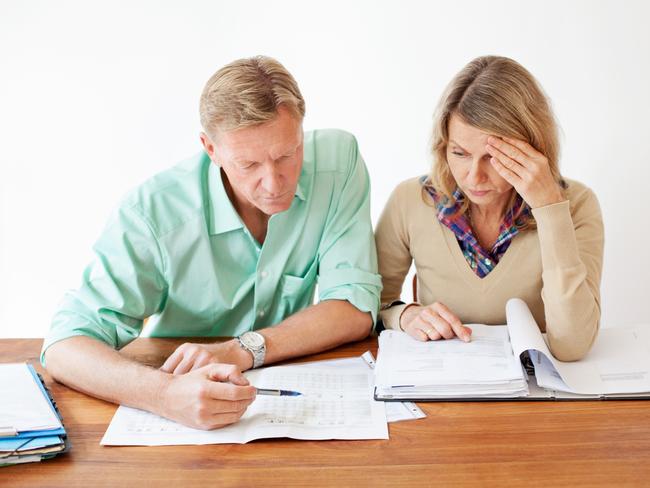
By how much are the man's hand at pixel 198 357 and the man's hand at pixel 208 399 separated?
0.35 ft

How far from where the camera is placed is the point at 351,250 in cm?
204

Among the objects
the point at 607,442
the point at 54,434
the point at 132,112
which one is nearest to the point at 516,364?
the point at 607,442

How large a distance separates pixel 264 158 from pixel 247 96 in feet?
0.46

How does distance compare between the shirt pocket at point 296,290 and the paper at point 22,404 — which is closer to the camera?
the paper at point 22,404

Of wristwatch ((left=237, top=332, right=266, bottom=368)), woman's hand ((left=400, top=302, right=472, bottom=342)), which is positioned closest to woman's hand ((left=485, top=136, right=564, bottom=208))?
woman's hand ((left=400, top=302, right=472, bottom=342))

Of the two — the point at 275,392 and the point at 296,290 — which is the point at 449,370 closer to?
the point at 275,392

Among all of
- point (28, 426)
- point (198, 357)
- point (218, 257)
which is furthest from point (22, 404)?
point (218, 257)

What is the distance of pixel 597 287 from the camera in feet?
6.45

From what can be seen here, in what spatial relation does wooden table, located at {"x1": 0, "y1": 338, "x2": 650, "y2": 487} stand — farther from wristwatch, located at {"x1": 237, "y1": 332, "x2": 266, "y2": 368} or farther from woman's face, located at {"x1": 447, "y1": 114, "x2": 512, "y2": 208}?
woman's face, located at {"x1": 447, "y1": 114, "x2": 512, "y2": 208}

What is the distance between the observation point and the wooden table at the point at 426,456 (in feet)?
4.35

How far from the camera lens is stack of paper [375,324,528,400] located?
161cm

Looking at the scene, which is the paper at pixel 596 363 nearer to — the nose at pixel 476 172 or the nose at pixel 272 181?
the nose at pixel 476 172

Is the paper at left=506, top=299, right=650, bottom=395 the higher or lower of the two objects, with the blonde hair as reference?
lower

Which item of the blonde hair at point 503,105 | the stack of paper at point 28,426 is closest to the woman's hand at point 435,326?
the blonde hair at point 503,105
